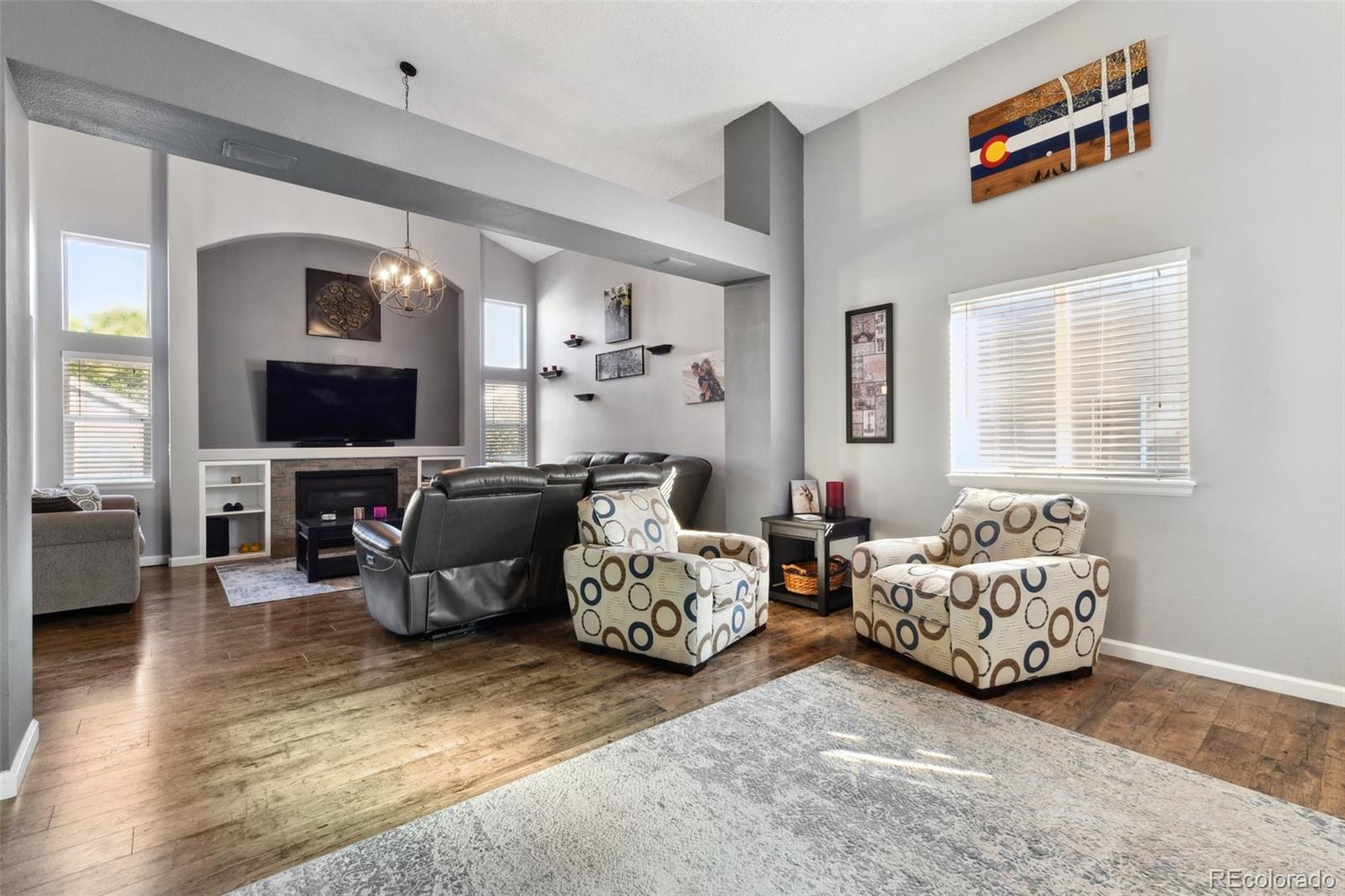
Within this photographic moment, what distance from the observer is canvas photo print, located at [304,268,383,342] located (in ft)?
24.1

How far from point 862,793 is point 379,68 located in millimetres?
5831

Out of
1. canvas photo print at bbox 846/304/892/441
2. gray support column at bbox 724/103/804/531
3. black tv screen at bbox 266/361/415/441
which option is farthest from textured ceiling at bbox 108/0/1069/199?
black tv screen at bbox 266/361/415/441

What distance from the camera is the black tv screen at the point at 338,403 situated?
6.95m

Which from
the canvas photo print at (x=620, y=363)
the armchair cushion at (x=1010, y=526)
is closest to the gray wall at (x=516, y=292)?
the canvas photo print at (x=620, y=363)

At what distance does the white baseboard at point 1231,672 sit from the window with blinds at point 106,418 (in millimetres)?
8455

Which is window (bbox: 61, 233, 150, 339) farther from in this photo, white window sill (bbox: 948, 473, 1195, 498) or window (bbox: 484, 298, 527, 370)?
white window sill (bbox: 948, 473, 1195, 498)

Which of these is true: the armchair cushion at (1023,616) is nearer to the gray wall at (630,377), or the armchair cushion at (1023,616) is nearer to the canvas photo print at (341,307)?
the gray wall at (630,377)

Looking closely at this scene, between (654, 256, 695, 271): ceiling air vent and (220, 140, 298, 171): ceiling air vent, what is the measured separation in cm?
230

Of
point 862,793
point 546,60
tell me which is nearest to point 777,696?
point 862,793

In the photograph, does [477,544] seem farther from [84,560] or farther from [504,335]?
[504,335]

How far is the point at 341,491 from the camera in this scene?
7.30 metres

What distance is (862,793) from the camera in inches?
83.0

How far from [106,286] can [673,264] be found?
19.0 feet

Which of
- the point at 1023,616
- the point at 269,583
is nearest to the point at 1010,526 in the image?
the point at 1023,616
